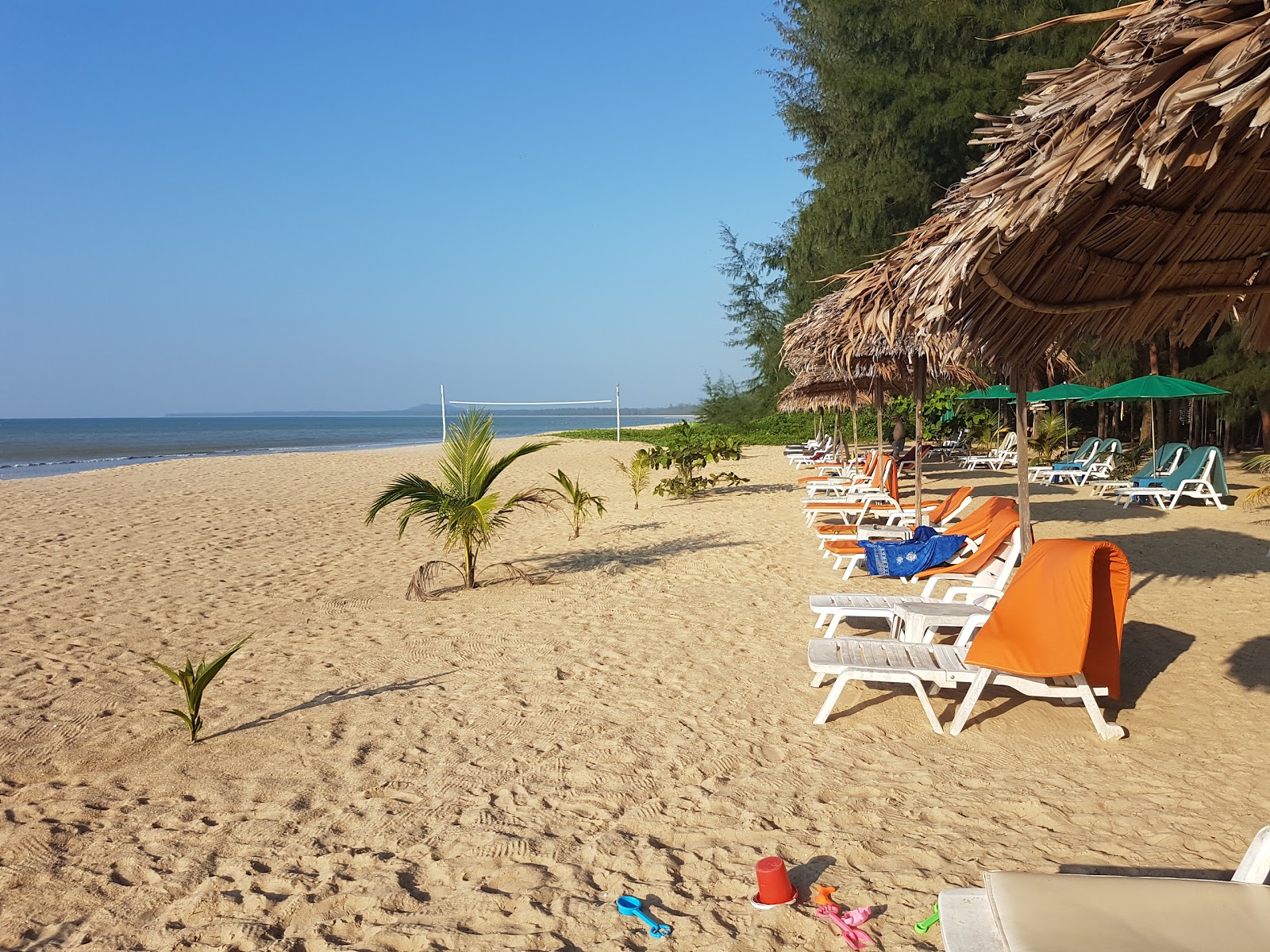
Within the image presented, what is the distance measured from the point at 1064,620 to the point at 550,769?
226cm

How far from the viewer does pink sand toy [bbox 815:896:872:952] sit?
2406 mm

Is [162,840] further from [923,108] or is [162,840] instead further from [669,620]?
[923,108]

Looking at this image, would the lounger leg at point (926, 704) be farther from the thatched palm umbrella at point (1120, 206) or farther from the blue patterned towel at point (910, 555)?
the blue patterned towel at point (910, 555)

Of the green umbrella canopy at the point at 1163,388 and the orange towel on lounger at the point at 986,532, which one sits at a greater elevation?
the green umbrella canopy at the point at 1163,388

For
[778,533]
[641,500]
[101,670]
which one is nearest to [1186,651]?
[778,533]

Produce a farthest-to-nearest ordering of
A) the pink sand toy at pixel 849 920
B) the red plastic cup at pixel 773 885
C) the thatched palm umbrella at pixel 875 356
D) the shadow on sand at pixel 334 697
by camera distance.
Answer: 1. the thatched palm umbrella at pixel 875 356
2. the shadow on sand at pixel 334 697
3. the red plastic cup at pixel 773 885
4. the pink sand toy at pixel 849 920

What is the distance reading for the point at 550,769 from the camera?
3705 mm

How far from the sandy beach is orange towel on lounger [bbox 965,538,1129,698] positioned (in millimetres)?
Result: 363

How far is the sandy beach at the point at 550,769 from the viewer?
8.83ft

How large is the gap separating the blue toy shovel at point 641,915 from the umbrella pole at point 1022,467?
3.29 meters

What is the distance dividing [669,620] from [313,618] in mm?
2662

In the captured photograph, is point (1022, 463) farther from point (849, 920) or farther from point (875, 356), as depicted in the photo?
point (849, 920)

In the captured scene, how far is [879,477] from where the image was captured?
11297 millimetres

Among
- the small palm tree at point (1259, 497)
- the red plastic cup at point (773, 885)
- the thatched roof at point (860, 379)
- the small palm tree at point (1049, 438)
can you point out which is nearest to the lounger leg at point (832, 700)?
the red plastic cup at point (773, 885)
